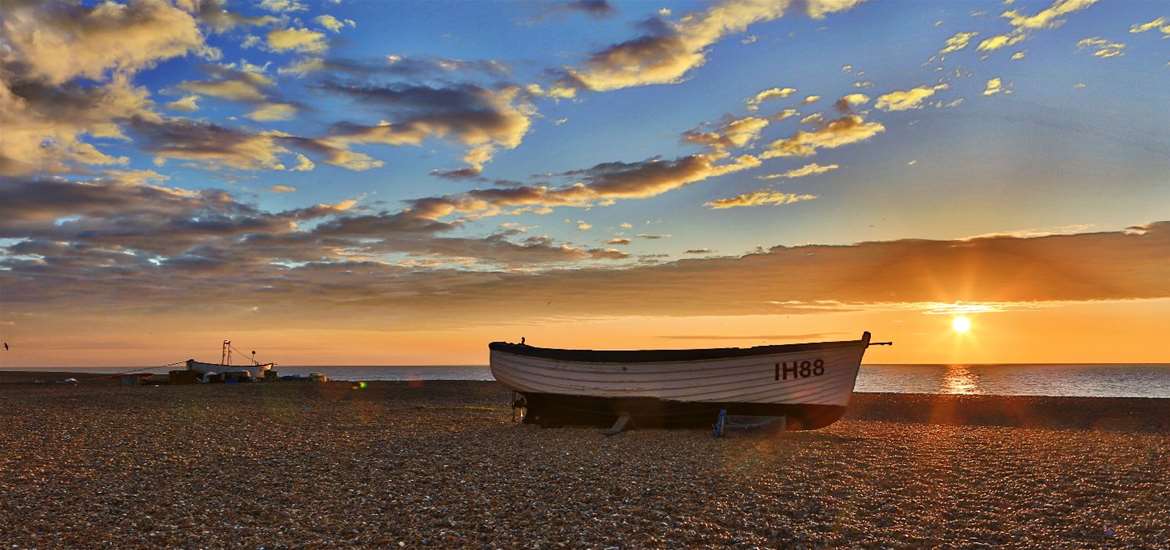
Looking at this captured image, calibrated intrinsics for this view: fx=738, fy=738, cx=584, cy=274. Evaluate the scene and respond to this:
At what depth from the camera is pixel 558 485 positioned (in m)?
14.7

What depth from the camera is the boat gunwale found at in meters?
25.3

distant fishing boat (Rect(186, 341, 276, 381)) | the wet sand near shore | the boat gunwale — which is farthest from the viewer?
distant fishing boat (Rect(186, 341, 276, 381))

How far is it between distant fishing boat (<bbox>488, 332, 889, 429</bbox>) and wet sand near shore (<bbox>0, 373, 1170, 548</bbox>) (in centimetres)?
93

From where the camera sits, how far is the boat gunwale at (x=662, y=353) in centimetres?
2527

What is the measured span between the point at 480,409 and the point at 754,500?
2431 centimetres

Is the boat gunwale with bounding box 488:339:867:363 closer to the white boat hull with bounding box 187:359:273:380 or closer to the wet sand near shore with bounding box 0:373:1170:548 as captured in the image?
the wet sand near shore with bounding box 0:373:1170:548

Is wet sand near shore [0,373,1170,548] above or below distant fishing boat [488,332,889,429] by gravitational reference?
below

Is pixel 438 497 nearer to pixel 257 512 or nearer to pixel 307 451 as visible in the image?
pixel 257 512

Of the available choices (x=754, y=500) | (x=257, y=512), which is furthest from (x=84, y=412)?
(x=754, y=500)

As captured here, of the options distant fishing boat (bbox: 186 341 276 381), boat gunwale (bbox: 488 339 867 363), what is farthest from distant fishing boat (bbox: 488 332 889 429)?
distant fishing boat (bbox: 186 341 276 381)

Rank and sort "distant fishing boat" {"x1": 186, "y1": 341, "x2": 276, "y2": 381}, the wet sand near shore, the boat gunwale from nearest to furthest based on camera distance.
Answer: the wet sand near shore
the boat gunwale
"distant fishing boat" {"x1": 186, "y1": 341, "x2": 276, "y2": 381}

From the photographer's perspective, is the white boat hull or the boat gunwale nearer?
the boat gunwale

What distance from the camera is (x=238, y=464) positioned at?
17359mm

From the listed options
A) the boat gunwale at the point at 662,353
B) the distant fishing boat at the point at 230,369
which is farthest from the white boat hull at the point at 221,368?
the boat gunwale at the point at 662,353
